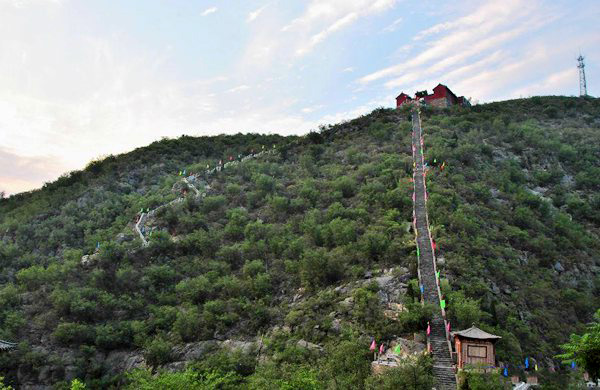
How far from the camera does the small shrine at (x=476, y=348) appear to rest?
2231 cm

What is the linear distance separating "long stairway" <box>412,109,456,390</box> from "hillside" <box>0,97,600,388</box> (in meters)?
0.78

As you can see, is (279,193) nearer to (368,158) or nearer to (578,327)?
(368,158)

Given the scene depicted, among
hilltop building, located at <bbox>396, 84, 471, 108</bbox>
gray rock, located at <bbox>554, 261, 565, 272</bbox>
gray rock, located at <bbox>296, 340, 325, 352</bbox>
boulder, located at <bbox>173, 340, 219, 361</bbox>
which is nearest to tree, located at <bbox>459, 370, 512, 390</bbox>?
gray rock, located at <bbox>296, 340, 325, 352</bbox>

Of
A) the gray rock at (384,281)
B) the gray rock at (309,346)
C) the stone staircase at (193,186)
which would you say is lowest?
the gray rock at (309,346)

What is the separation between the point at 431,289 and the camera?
97.0 ft

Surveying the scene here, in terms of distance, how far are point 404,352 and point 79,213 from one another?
36605mm

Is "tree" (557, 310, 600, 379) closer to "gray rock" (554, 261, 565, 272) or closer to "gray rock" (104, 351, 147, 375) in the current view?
"gray rock" (104, 351, 147, 375)

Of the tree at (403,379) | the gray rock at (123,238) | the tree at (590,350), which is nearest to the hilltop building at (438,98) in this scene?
the gray rock at (123,238)

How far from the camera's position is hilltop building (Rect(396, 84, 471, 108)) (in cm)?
A: 7231

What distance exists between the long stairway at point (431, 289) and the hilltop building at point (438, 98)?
26643mm

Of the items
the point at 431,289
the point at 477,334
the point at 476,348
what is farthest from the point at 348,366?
the point at 431,289

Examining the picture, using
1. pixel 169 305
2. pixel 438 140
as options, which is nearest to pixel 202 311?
pixel 169 305

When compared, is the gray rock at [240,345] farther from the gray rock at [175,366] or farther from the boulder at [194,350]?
the gray rock at [175,366]

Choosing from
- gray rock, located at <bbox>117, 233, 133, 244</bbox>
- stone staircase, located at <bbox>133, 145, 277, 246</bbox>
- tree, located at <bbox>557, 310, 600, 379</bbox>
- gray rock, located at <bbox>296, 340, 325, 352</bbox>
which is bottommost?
gray rock, located at <bbox>296, 340, 325, 352</bbox>
